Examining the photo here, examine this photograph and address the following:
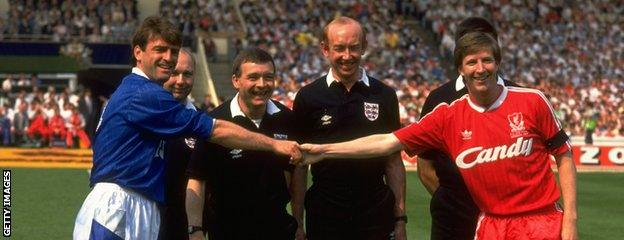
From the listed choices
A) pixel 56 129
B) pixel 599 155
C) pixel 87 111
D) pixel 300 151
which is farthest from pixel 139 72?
pixel 87 111

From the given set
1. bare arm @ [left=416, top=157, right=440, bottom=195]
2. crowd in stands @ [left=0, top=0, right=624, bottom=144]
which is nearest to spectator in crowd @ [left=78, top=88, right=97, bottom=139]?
crowd in stands @ [left=0, top=0, right=624, bottom=144]

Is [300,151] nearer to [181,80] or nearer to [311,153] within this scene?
[311,153]

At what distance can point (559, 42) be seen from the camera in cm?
4572

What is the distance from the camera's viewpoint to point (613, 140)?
28812 mm

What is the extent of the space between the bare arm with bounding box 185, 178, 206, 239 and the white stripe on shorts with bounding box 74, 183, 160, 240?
2.53 ft

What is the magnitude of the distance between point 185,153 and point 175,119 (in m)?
0.91

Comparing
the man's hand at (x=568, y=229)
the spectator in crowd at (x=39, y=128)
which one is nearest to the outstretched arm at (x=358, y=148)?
the man's hand at (x=568, y=229)

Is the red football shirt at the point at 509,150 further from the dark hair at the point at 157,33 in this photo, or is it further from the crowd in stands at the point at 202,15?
the crowd in stands at the point at 202,15

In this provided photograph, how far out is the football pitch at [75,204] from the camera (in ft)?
51.8

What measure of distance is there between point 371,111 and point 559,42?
129 ft

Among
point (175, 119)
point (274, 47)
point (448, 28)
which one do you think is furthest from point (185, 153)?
point (448, 28)

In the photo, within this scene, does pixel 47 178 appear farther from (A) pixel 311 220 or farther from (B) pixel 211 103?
(A) pixel 311 220

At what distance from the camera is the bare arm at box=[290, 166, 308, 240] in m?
7.76

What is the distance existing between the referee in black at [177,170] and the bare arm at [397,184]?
1409 mm
